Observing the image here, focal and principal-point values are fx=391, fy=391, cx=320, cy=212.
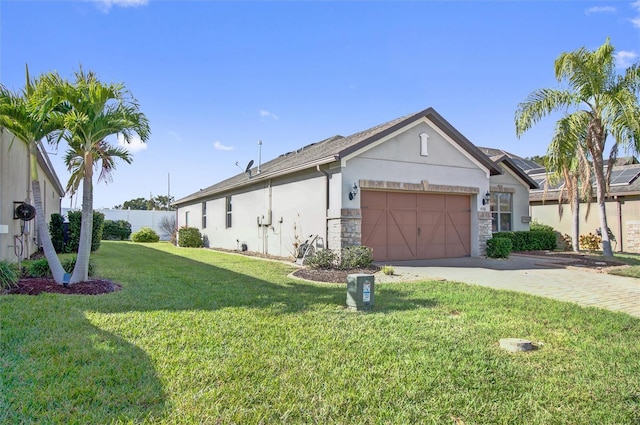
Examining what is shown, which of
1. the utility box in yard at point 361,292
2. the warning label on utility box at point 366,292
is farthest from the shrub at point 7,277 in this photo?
the warning label on utility box at point 366,292

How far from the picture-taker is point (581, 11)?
10.1 meters

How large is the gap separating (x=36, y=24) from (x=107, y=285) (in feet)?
18.3

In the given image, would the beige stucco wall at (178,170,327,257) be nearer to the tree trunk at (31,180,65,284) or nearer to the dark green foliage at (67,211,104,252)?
the dark green foliage at (67,211,104,252)

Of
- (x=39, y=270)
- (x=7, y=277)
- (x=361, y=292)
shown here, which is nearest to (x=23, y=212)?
(x=39, y=270)

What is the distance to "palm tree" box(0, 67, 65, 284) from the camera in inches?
262

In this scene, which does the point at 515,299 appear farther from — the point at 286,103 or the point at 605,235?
the point at 286,103

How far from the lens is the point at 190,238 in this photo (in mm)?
22531

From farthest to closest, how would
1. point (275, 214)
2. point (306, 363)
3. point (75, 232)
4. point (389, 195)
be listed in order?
point (275, 214), point (75, 232), point (389, 195), point (306, 363)

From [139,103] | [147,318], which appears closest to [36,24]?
[139,103]

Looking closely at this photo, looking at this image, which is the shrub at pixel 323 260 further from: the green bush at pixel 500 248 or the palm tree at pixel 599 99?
the palm tree at pixel 599 99

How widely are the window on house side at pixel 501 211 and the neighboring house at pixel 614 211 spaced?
1.82 m

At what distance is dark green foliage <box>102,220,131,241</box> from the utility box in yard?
30.3 meters

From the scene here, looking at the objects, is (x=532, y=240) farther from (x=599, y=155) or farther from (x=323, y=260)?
(x=323, y=260)

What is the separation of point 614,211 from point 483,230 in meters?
9.00
